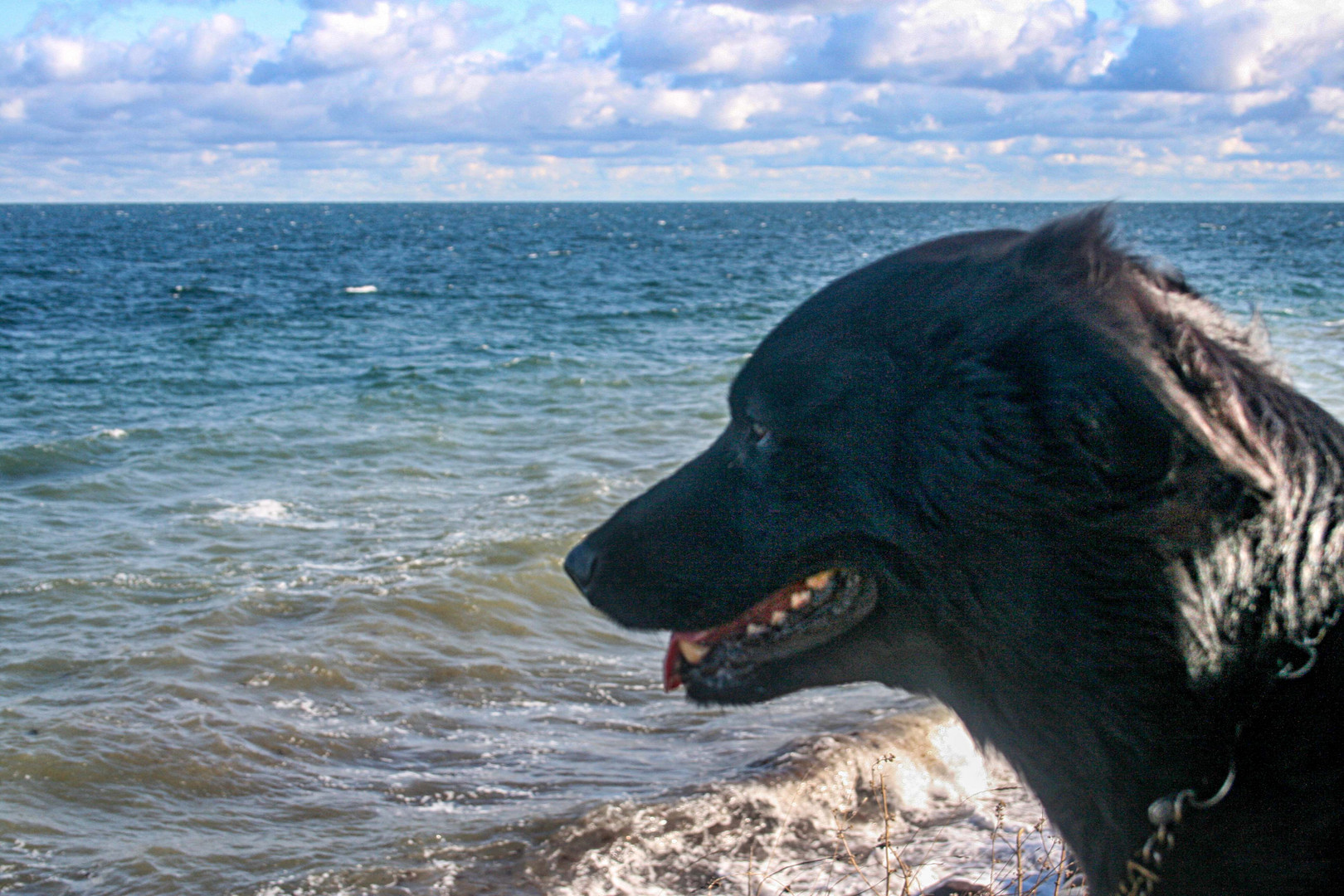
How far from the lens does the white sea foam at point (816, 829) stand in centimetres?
430

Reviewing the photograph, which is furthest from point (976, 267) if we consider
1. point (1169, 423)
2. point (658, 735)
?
point (658, 735)

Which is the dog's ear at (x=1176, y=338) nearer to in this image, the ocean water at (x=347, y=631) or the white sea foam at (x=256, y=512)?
the ocean water at (x=347, y=631)

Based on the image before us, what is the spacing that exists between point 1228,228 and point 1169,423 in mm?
99221

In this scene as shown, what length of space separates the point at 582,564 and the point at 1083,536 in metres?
1.17

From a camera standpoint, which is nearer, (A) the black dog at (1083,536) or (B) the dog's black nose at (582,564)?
(A) the black dog at (1083,536)

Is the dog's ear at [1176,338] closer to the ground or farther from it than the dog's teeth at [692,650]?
farther from it

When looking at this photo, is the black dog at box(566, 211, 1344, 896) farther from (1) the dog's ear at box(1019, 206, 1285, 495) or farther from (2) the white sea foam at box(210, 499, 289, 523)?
(2) the white sea foam at box(210, 499, 289, 523)

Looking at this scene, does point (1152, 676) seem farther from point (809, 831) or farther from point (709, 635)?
point (809, 831)

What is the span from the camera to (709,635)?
2.33 meters

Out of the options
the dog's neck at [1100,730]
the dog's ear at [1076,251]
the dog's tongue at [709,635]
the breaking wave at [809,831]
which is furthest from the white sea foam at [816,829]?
the dog's ear at [1076,251]

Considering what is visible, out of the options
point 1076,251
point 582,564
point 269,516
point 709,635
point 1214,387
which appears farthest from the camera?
point 269,516

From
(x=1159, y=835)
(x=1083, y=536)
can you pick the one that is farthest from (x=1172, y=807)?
(x=1083, y=536)

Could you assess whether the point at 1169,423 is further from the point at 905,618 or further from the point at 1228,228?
the point at 1228,228

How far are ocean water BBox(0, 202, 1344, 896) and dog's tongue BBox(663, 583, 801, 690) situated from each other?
883 mm
